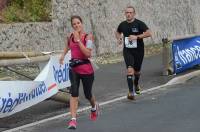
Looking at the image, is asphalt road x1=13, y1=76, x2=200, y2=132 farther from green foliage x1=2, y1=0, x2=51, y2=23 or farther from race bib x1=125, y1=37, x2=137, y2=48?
green foliage x1=2, y1=0, x2=51, y2=23

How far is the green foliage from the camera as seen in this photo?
1873 centimetres

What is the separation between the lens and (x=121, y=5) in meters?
23.2

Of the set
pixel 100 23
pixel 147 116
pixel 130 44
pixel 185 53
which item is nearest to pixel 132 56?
pixel 130 44

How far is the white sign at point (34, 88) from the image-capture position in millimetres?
9352

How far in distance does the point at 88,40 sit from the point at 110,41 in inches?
487

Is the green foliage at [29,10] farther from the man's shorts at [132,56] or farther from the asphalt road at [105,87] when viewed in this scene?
the man's shorts at [132,56]

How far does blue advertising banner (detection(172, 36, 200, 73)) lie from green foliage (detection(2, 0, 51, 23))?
4.58 m

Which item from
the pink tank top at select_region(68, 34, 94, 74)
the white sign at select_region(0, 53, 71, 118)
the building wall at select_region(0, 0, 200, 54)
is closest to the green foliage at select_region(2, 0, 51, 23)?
the building wall at select_region(0, 0, 200, 54)

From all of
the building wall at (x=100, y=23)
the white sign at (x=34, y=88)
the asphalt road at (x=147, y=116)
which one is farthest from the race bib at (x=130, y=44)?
the building wall at (x=100, y=23)

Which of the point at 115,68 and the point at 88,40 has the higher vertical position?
the point at 88,40

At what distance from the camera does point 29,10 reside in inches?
768

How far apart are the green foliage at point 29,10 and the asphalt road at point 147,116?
21.7ft

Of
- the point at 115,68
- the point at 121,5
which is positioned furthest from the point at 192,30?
the point at 115,68

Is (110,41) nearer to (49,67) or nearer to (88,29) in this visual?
(88,29)
